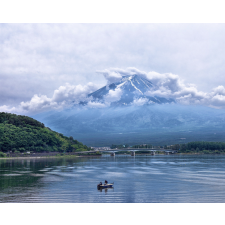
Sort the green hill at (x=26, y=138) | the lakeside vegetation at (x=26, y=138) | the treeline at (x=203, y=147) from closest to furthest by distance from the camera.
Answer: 1. the lakeside vegetation at (x=26, y=138)
2. the green hill at (x=26, y=138)
3. the treeline at (x=203, y=147)

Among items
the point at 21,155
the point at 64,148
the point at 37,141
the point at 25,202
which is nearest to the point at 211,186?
the point at 25,202

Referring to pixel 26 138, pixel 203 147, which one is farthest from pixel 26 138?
pixel 203 147

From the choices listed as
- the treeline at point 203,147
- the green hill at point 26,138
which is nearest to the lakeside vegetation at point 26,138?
the green hill at point 26,138

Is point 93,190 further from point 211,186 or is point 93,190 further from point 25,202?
point 211,186

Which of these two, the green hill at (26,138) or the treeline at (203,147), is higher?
the green hill at (26,138)

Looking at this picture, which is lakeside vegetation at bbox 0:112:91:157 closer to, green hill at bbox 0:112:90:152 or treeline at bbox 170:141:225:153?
green hill at bbox 0:112:90:152

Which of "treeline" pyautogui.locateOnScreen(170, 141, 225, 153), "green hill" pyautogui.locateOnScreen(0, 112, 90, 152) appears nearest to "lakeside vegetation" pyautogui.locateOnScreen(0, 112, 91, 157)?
"green hill" pyautogui.locateOnScreen(0, 112, 90, 152)

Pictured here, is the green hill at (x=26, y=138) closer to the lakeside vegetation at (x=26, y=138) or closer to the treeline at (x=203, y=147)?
the lakeside vegetation at (x=26, y=138)

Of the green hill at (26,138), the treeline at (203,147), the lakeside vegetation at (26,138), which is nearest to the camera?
the lakeside vegetation at (26,138)

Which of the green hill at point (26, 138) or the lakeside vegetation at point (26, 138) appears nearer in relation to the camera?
the lakeside vegetation at point (26, 138)

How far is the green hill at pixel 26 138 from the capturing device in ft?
423

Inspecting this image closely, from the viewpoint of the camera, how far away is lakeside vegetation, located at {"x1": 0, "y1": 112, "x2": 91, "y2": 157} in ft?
Result: 422

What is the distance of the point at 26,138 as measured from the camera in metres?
136

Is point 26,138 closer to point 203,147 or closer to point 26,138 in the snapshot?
point 26,138
